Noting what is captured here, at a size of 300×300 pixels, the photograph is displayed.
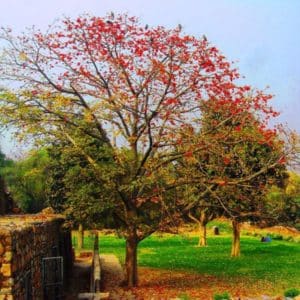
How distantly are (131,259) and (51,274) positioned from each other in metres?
4.84

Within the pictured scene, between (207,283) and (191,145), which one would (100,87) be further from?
(207,283)

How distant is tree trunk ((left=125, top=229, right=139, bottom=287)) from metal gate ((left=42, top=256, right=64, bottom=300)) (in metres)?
3.43

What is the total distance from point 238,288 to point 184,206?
289 cm

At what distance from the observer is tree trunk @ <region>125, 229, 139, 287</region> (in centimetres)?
1823

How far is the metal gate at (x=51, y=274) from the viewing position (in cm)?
1303

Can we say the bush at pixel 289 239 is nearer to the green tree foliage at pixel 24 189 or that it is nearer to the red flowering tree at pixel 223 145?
the green tree foliage at pixel 24 189

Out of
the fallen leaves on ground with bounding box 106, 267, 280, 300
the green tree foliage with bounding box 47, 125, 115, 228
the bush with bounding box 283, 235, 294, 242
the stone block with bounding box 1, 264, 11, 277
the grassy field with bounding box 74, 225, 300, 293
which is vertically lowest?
the fallen leaves on ground with bounding box 106, 267, 280, 300

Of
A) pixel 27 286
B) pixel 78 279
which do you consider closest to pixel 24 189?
pixel 78 279

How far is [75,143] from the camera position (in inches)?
699

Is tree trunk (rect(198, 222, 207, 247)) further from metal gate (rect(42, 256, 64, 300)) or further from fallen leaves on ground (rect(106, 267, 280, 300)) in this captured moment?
metal gate (rect(42, 256, 64, 300))

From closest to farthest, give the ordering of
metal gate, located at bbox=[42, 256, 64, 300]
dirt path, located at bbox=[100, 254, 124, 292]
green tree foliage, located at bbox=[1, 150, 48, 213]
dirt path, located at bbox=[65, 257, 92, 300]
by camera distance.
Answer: metal gate, located at bbox=[42, 256, 64, 300] → dirt path, located at bbox=[100, 254, 124, 292] → dirt path, located at bbox=[65, 257, 92, 300] → green tree foliage, located at bbox=[1, 150, 48, 213]

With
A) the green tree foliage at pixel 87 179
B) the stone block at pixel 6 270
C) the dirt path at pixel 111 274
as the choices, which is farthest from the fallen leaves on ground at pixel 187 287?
the stone block at pixel 6 270

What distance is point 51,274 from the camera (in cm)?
1385

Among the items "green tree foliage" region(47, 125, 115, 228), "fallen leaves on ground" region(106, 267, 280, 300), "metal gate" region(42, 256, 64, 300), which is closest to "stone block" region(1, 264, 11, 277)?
"metal gate" region(42, 256, 64, 300)
